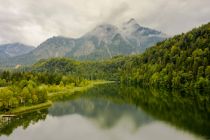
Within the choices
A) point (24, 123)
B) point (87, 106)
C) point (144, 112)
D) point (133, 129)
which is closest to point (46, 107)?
point (87, 106)

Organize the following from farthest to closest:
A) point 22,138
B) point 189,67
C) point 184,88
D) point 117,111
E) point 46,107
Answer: point 189,67, point 184,88, point 46,107, point 117,111, point 22,138

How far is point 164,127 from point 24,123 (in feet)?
152

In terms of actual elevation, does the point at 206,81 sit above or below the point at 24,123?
above

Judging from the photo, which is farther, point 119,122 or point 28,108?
point 28,108

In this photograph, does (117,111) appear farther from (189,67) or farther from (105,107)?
(189,67)

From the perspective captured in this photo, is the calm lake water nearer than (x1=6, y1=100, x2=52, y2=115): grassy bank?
Yes

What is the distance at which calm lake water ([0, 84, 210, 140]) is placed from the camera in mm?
81500

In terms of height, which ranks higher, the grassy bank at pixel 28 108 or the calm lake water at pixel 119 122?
the grassy bank at pixel 28 108

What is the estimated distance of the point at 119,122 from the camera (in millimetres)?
101000

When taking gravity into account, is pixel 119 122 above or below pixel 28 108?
below

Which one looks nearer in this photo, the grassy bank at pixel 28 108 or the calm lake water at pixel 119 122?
the calm lake water at pixel 119 122

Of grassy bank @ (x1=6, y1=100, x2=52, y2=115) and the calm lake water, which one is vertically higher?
grassy bank @ (x1=6, y1=100, x2=52, y2=115)

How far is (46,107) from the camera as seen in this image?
129375mm

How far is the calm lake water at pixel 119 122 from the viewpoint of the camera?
8150cm
